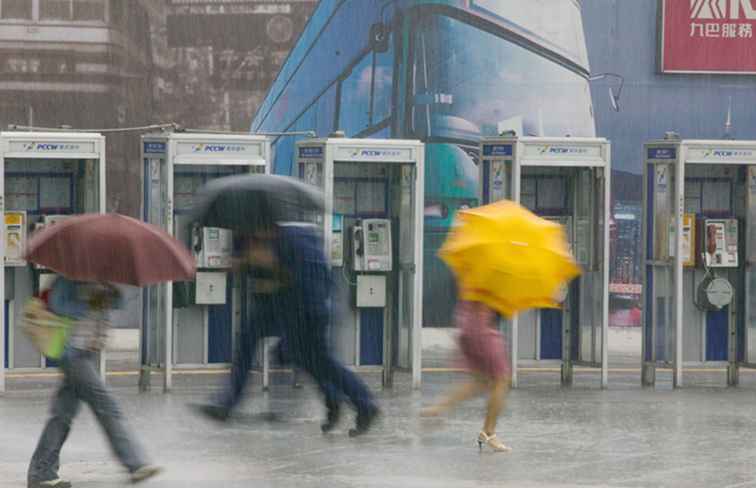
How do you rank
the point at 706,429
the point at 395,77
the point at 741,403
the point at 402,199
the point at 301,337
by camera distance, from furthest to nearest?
the point at 395,77 < the point at 402,199 < the point at 741,403 < the point at 706,429 < the point at 301,337

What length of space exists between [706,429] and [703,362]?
3734 millimetres

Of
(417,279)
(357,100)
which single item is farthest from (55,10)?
(417,279)

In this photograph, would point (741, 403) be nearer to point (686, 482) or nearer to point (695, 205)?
point (695, 205)

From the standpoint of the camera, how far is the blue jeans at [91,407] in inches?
361

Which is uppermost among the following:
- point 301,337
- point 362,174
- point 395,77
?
point 395,77

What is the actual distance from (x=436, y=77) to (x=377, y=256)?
5856mm

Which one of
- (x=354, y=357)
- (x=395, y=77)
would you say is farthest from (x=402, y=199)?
(x=395, y=77)

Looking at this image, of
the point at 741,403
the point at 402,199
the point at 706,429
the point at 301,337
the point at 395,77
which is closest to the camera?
the point at 301,337

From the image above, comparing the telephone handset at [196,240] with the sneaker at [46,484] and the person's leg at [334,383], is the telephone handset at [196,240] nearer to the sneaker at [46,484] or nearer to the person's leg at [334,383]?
the person's leg at [334,383]

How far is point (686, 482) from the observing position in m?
10.1

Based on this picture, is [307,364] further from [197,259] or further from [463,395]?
[197,259]

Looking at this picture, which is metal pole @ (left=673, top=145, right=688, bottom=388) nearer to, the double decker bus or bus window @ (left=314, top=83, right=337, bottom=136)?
the double decker bus

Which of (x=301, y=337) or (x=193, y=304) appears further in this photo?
(x=193, y=304)

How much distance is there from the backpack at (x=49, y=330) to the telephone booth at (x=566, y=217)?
265 inches
